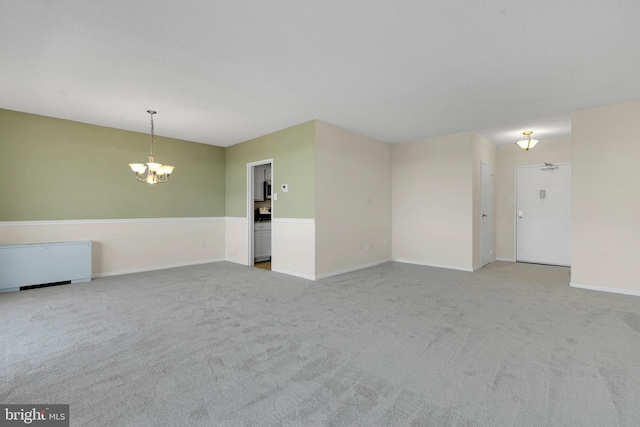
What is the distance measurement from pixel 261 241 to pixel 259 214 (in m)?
0.71

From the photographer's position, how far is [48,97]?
149 inches

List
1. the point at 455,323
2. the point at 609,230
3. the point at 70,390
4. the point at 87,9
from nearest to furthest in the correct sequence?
1. the point at 70,390
2. the point at 87,9
3. the point at 455,323
4. the point at 609,230

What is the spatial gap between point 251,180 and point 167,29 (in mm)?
3934

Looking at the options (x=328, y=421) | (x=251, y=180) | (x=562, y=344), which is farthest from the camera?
(x=251, y=180)

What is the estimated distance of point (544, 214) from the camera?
614 centimetres

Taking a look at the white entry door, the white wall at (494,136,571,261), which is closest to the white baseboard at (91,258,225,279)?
the white wall at (494,136,571,261)

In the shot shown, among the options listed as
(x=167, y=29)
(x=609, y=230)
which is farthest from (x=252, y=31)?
(x=609, y=230)

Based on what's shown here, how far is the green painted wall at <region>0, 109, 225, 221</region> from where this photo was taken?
4.38 metres

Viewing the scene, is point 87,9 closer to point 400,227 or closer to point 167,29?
point 167,29

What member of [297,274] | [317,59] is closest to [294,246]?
[297,274]

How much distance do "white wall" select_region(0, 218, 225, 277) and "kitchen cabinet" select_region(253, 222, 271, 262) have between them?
78 centimetres

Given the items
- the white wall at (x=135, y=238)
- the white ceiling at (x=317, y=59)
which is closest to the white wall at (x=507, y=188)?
the white ceiling at (x=317, y=59)

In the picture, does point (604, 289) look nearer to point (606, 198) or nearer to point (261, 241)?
point (606, 198)

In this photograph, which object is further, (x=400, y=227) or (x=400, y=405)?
(x=400, y=227)
